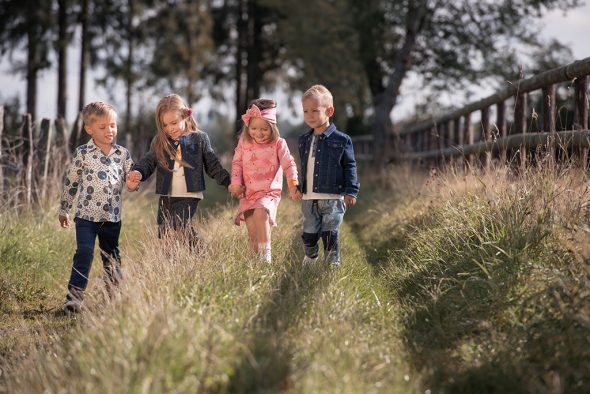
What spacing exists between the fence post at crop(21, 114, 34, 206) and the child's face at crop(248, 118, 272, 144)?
333 cm

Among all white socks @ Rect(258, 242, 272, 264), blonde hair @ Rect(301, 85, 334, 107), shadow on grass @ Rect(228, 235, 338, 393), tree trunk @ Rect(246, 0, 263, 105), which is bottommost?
shadow on grass @ Rect(228, 235, 338, 393)

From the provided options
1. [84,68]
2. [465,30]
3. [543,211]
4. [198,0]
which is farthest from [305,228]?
[198,0]

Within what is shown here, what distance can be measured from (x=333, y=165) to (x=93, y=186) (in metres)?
1.90

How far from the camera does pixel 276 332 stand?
377cm

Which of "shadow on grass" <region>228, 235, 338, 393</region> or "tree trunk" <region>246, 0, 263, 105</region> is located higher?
"tree trunk" <region>246, 0, 263, 105</region>

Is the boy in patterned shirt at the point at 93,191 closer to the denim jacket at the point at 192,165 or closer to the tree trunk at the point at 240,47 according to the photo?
the denim jacket at the point at 192,165

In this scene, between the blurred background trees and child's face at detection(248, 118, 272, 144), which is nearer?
child's face at detection(248, 118, 272, 144)

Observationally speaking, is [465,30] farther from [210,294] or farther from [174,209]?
[210,294]

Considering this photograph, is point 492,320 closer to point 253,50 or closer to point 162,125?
point 162,125

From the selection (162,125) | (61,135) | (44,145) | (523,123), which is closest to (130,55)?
(61,135)

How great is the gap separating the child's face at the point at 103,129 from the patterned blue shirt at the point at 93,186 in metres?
0.07

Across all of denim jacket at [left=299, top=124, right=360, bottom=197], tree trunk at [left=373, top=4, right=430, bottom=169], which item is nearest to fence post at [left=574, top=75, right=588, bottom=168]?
denim jacket at [left=299, top=124, right=360, bottom=197]

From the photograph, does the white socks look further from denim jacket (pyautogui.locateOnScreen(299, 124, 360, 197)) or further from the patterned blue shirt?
the patterned blue shirt

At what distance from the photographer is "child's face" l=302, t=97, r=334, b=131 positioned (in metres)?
5.93
